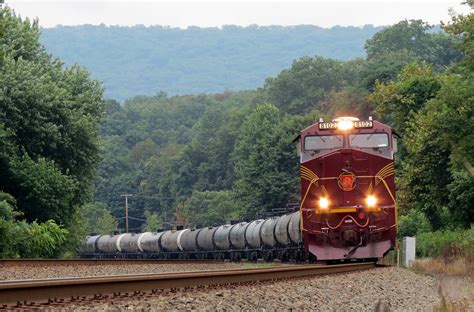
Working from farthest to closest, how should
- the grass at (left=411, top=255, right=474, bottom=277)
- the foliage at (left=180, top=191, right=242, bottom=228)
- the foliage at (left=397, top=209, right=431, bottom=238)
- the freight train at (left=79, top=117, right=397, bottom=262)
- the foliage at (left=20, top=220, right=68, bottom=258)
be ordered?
the foliage at (left=180, top=191, right=242, bottom=228) → the foliage at (left=397, top=209, right=431, bottom=238) → the foliage at (left=20, top=220, right=68, bottom=258) → the freight train at (left=79, top=117, right=397, bottom=262) → the grass at (left=411, top=255, right=474, bottom=277)

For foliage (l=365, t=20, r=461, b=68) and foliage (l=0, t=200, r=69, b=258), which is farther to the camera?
foliage (l=365, t=20, r=461, b=68)

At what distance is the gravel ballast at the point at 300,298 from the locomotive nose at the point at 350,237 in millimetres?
6606

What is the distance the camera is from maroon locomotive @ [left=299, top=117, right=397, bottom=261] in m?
26.1

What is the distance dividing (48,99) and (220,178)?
9955cm

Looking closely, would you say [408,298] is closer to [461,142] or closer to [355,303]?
[355,303]

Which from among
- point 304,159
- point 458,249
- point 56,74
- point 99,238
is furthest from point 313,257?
point 99,238

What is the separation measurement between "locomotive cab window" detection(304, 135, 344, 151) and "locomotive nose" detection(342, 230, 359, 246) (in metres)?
2.53

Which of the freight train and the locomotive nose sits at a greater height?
the freight train

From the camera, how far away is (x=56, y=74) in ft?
152

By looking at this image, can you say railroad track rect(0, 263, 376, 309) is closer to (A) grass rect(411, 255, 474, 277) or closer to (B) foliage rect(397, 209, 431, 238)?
(A) grass rect(411, 255, 474, 277)

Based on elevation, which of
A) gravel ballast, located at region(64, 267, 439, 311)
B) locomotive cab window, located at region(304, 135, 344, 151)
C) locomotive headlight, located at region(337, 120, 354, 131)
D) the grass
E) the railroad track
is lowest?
the grass

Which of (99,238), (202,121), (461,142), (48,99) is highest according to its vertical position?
(202,121)

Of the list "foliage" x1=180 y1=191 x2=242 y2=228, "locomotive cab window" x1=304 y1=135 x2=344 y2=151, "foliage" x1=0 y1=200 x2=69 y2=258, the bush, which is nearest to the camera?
"locomotive cab window" x1=304 y1=135 x2=344 y2=151

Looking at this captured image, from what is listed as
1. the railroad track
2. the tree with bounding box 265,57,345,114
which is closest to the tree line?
the tree with bounding box 265,57,345,114
